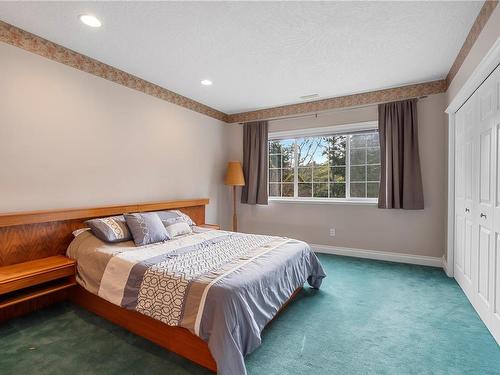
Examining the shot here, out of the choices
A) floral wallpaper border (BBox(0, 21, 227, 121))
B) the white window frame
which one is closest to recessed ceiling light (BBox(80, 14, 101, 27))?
floral wallpaper border (BBox(0, 21, 227, 121))

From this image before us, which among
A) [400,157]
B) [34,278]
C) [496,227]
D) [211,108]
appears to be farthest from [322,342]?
[211,108]

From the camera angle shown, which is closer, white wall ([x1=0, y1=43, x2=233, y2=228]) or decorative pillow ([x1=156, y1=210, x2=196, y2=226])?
white wall ([x1=0, y1=43, x2=233, y2=228])

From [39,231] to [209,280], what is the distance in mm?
1851

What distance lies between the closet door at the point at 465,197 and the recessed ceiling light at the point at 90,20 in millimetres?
3431

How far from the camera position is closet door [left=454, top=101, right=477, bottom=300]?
2584 mm

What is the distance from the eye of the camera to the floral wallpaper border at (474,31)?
1.95 metres

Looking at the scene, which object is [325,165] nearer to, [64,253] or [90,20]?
[90,20]

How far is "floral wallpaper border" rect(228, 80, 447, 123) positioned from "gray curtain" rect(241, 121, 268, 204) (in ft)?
0.62

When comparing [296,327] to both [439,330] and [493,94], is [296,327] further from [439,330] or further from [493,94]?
[493,94]

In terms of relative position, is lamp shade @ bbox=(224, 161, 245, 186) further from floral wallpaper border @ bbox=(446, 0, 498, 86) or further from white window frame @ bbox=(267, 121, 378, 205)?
floral wallpaper border @ bbox=(446, 0, 498, 86)

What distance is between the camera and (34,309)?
2508mm

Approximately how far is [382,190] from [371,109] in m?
1.22

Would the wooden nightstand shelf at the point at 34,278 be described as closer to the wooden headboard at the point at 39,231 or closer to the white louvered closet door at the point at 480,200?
the wooden headboard at the point at 39,231

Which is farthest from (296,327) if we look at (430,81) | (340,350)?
(430,81)
